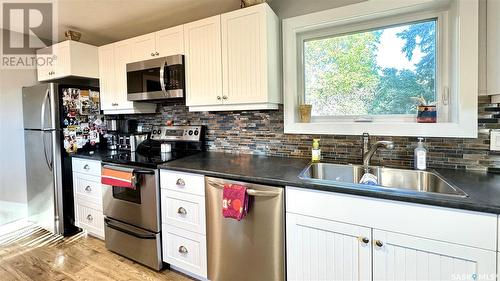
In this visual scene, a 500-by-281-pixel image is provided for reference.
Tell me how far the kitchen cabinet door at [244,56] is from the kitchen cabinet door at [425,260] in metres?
1.19

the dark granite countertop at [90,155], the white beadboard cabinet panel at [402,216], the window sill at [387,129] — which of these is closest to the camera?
the white beadboard cabinet panel at [402,216]

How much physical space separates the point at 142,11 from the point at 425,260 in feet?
8.71

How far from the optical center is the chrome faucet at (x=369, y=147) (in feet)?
5.33

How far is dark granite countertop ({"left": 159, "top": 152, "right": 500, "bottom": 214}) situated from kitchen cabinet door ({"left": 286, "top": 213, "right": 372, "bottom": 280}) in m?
0.20

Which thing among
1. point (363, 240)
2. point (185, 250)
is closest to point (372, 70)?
point (363, 240)

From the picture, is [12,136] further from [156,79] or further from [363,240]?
[363,240]

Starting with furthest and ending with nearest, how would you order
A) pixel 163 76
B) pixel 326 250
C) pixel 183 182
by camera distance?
pixel 163 76, pixel 183 182, pixel 326 250

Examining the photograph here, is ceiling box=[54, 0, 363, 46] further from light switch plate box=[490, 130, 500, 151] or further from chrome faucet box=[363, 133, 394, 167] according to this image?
light switch plate box=[490, 130, 500, 151]

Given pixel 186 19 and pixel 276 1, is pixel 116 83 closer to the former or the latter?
pixel 186 19

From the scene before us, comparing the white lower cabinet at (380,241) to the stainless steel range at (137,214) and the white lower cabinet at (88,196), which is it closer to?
the stainless steel range at (137,214)

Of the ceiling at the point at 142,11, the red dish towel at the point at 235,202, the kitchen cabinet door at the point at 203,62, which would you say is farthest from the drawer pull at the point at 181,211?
the ceiling at the point at 142,11

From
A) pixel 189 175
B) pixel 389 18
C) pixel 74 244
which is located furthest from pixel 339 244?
pixel 74 244

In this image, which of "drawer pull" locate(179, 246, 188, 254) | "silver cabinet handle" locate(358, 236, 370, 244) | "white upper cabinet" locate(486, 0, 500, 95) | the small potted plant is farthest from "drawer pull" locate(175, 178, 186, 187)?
"white upper cabinet" locate(486, 0, 500, 95)

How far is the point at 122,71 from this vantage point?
2.53 metres
